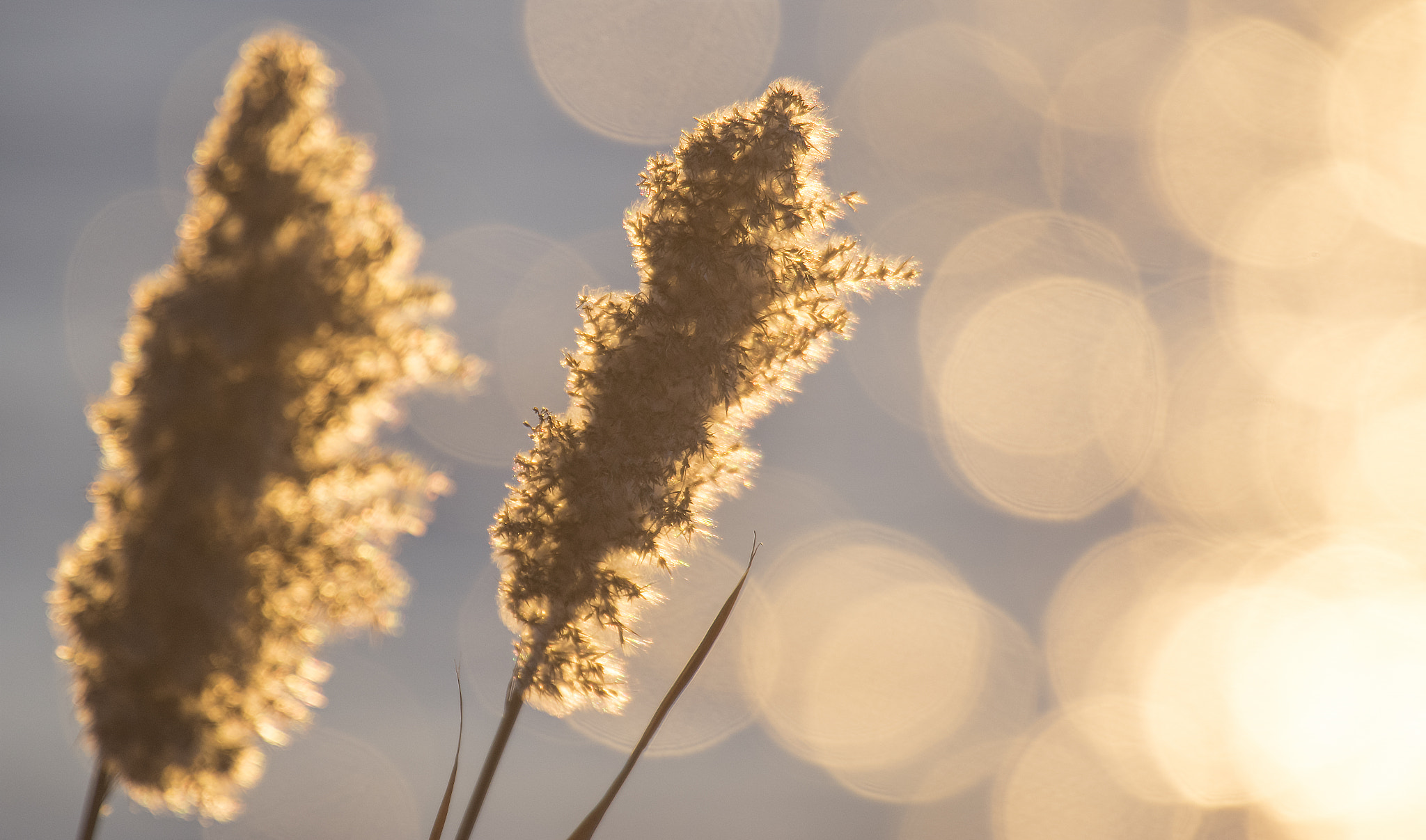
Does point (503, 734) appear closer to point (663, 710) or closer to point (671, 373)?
point (663, 710)

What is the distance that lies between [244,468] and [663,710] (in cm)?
216

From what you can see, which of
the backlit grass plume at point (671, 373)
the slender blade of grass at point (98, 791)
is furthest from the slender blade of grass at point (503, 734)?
the slender blade of grass at point (98, 791)

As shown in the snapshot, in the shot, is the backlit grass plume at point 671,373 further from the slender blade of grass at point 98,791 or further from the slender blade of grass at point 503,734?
the slender blade of grass at point 98,791

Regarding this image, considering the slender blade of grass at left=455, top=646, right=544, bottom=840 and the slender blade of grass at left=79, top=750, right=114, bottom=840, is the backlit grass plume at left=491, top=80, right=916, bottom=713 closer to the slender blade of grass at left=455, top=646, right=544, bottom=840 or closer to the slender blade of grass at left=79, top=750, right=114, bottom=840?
the slender blade of grass at left=455, top=646, right=544, bottom=840

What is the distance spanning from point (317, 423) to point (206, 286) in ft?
2.49

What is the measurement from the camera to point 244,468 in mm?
3699

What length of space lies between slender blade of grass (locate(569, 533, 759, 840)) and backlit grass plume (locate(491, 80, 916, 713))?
48 centimetres

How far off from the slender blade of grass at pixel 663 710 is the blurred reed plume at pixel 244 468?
1267mm

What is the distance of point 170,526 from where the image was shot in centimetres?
367

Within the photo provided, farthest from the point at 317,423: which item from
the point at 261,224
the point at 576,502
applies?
the point at 576,502

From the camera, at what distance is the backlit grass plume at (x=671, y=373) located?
4.41 meters

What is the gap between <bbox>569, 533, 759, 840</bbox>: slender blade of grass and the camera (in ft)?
12.5

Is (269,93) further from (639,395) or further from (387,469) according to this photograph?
(639,395)

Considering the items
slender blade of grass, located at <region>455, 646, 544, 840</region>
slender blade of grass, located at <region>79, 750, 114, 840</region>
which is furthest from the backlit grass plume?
slender blade of grass, located at <region>79, 750, 114, 840</region>
